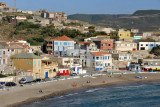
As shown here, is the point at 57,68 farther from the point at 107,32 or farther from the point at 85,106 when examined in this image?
the point at 107,32

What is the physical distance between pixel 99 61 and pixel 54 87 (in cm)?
2148

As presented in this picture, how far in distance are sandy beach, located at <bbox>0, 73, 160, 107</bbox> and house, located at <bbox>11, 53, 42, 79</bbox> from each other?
359cm

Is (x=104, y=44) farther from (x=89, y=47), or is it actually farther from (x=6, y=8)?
(x=6, y=8)

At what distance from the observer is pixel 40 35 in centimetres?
10131

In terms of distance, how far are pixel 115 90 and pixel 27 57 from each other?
1522cm

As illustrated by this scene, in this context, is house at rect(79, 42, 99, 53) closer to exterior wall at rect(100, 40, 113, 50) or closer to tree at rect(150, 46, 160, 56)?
exterior wall at rect(100, 40, 113, 50)

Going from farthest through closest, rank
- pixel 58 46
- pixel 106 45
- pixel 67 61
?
pixel 106 45, pixel 58 46, pixel 67 61

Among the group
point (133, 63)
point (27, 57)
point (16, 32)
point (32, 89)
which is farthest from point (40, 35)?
point (32, 89)

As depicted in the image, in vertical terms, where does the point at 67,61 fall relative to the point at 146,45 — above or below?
below

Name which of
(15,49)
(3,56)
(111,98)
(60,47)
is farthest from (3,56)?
(60,47)

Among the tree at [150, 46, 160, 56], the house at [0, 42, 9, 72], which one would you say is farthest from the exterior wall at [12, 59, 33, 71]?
the tree at [150, 46, 160, 56]

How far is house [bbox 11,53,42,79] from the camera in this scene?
51.6 m

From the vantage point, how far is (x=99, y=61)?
67812 millimetres

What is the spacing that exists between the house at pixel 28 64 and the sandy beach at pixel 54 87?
3.59 metres
